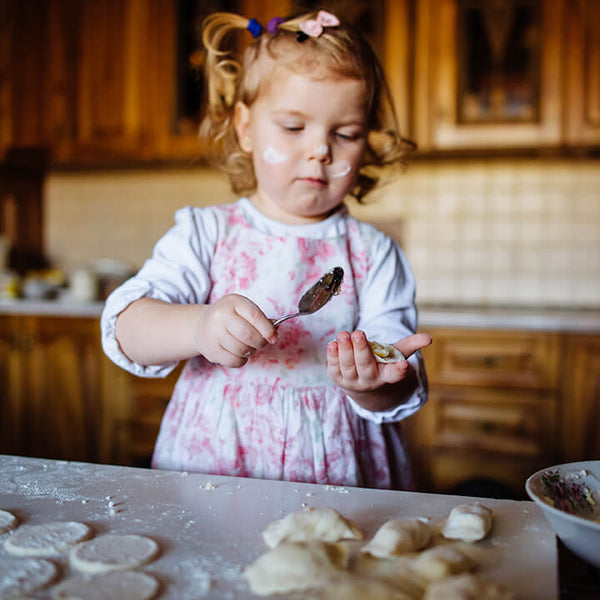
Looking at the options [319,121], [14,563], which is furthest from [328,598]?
[319,121]

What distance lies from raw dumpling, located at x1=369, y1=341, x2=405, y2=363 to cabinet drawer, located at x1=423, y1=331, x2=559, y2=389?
1312 mm

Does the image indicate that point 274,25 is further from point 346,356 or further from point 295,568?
point 295,568

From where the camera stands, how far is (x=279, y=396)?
0.90 m

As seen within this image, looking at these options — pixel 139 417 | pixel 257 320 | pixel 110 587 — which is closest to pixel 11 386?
pixel 139 417

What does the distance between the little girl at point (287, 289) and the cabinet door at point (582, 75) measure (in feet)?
4.64

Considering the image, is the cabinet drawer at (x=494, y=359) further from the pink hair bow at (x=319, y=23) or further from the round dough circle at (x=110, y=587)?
the round dough circle at (x=110, y=587)

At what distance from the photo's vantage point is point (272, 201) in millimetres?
966

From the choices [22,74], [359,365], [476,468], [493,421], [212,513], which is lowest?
[476,468]

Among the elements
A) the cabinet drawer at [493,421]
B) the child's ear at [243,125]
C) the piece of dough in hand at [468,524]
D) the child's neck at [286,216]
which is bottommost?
the cabinet drawer at [493,421]

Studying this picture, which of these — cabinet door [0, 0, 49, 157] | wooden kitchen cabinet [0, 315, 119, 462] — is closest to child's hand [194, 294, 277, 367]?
wooden kitchen cabinet [0, 315, 119, 462]

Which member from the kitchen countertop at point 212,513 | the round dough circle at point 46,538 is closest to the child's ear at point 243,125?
the kitchen countertop at point 212,513

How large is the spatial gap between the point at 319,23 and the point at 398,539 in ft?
2.26

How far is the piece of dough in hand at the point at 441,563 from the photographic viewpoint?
46cm

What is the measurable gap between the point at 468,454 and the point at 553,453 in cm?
26
